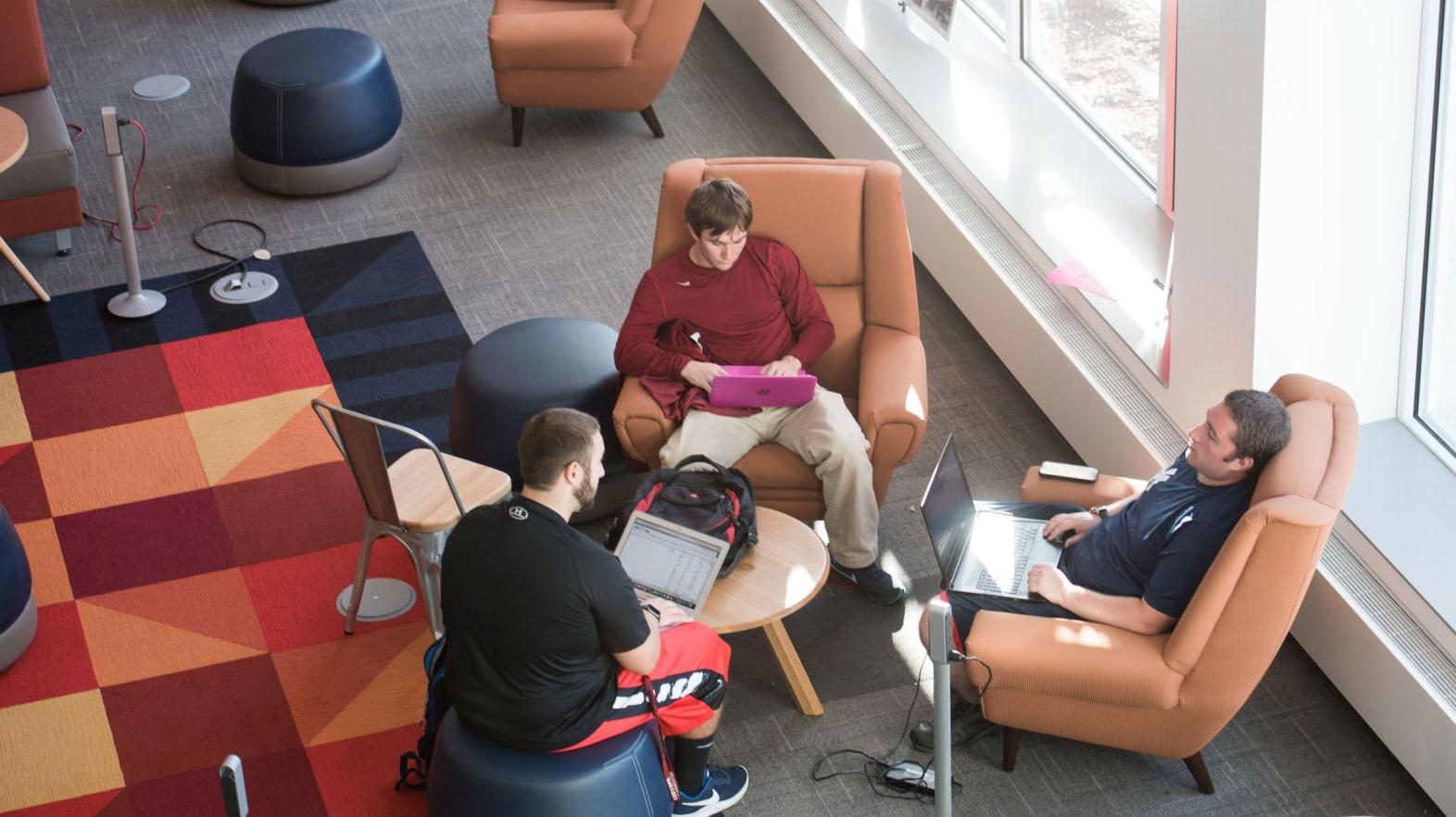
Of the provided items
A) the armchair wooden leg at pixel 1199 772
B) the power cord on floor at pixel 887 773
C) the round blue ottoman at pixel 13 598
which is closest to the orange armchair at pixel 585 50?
the round blue ottoman at pixel 13 598

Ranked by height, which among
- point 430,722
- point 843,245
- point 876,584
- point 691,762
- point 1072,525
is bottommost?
point 876,584

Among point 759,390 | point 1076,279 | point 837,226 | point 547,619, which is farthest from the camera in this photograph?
point 1076,279

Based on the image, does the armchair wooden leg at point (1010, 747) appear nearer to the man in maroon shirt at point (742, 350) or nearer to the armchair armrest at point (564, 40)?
the man in maroon shirt at point (742, 350)

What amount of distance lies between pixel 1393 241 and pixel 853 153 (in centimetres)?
288

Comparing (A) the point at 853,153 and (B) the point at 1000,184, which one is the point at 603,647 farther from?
(A) the point at 853,153

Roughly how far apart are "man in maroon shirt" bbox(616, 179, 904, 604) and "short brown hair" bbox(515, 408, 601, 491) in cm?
120

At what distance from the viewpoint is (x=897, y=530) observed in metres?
5.23

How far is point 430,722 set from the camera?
4.08 m

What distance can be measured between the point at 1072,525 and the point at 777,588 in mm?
883

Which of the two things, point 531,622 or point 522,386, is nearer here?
point 531,622

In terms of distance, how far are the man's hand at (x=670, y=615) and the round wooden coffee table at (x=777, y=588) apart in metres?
0.09

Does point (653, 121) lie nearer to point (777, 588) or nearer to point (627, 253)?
point (627, 253)

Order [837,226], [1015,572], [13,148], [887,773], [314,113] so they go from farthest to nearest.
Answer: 1. [314,113]
2. [13,148]
3. [837,226]
4. [1015,572]
5. [887,773]

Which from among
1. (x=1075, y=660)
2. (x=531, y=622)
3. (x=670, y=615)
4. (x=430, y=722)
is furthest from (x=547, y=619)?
(x=1075, y=660)
